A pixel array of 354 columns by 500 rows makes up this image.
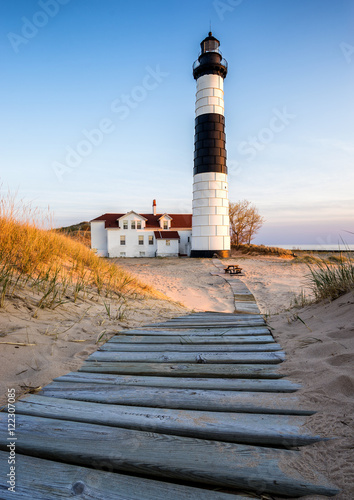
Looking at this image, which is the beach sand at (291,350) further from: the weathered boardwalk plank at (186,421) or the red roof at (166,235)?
the red roof at (166,235)

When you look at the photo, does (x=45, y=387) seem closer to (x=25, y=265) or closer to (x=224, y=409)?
(x=224, y=409)

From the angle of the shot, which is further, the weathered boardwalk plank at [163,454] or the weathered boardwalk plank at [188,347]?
the weathered boardwalk plank at [188,347]

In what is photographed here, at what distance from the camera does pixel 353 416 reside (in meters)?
1.50

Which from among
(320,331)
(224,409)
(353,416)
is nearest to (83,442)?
(224,409)

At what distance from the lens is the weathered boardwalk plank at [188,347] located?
9.28 ft

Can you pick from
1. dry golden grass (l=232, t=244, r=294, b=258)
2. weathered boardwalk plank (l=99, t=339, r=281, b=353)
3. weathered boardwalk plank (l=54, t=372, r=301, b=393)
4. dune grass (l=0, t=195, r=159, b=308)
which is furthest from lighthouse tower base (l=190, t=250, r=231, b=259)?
weathered boardwalk plank (l=54, t=372, r=301, b=393)

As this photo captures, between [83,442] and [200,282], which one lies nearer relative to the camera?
[83,442]

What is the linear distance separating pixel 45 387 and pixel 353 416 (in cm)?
198

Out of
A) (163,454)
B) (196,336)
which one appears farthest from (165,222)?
(163,454)

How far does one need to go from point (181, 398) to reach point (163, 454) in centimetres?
53

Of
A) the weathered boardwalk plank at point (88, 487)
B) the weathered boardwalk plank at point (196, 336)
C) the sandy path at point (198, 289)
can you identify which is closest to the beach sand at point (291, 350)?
the weathered boardwalk plank at point (196, 336)

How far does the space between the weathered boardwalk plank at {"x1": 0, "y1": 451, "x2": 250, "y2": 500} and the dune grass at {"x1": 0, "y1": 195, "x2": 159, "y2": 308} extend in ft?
8.71

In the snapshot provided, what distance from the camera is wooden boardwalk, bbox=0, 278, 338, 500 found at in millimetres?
1156

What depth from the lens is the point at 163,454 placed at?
1.31 m
